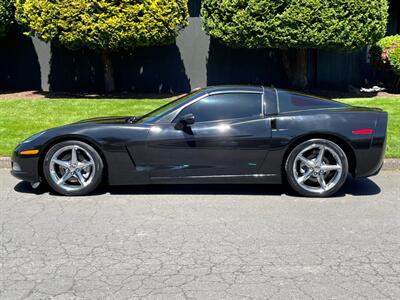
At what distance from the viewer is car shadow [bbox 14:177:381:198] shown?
6070 mm

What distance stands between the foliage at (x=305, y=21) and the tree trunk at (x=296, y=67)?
1.51 meters

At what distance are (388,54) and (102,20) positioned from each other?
7.31m

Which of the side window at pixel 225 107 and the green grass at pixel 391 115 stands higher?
the side window at pixel 225 107

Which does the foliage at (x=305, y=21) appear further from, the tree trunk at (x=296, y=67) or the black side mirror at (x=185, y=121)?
the black side mirror at (x=185, y=121)

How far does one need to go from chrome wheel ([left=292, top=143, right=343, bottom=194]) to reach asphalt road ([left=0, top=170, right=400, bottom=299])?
0.69ft

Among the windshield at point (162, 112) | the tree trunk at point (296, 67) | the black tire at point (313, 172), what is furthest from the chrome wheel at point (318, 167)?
the tree trunk at point (296, 67)

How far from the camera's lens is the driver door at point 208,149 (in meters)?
5.77

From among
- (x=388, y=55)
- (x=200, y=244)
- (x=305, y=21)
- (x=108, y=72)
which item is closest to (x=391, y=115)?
(x=305, y=21)

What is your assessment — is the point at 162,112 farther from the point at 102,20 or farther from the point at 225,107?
the point at 102,20

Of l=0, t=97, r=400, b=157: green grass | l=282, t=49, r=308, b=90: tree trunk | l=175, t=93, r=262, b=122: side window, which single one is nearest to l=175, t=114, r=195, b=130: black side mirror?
l=175, t=93, r=262, b=122: side window

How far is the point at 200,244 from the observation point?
4422 millimetres

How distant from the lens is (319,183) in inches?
231

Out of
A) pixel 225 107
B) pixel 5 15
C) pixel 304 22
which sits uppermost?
pixel 5 15

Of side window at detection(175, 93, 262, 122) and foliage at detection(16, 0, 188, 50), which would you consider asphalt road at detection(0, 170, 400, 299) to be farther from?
foliage at detection(16, 0, 188, 50)
